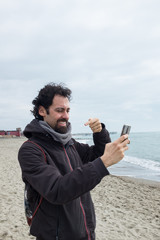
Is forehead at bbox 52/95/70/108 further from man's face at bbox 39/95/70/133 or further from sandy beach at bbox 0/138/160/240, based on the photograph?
sandy beach at bbox 0/138/160/240

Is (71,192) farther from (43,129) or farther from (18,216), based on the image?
(18,216)

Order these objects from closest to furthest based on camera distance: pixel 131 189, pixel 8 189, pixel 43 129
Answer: pixel 43 129 → pixel 8 189 → pixel 131 189

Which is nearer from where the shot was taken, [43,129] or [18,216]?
[43,129]

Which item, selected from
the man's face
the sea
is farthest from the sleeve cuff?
the sea

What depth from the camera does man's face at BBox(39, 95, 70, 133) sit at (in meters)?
2.24

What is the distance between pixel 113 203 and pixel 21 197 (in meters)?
3.32

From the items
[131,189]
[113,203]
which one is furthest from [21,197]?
[131,189]

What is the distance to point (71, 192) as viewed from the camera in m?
1.65

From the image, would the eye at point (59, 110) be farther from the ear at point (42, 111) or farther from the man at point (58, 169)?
the ear at point (42, 111)

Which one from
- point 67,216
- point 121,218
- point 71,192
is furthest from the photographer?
point 121,218

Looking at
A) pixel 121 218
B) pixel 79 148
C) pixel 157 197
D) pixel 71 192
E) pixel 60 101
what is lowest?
pixel 157 197

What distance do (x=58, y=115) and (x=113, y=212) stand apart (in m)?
5.96

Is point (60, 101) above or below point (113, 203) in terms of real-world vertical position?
above

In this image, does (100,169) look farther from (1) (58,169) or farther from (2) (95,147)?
(2) (95,147)
